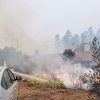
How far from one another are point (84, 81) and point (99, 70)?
2.63m

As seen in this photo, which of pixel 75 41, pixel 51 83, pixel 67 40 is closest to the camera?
pixel 51 83

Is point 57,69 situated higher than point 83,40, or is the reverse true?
point 83,40

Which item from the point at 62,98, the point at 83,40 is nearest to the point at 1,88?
the point at 62,98

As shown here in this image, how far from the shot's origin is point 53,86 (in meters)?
9.94

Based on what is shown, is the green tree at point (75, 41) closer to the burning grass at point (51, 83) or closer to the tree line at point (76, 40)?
the tree line at point (76, 40)

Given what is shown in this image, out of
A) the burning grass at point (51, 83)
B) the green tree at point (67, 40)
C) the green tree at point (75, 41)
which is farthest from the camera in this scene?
the green tree at point (75, 41)

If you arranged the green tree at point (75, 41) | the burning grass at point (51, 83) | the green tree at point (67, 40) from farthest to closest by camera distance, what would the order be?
the green tree at point (75, 41), the green tree at point (67, 40), the burning grass at point (51, 83)

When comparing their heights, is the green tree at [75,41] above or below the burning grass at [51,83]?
above

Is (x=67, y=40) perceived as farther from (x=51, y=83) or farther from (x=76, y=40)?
(x=51, y=83)

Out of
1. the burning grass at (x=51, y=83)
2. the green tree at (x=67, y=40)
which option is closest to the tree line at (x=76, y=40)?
the green tree at (x=67, y=40)

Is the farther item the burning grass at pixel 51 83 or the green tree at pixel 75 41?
the green tree at pixel 75 41

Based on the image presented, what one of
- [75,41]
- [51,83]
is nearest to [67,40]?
[75,41]

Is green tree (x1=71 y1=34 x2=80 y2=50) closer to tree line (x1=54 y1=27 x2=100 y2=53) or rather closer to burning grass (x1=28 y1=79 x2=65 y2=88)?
tree line (x1=54 y1=27 x2=100 y2=53)

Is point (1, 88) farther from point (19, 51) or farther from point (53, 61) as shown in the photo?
point (19, 51)
